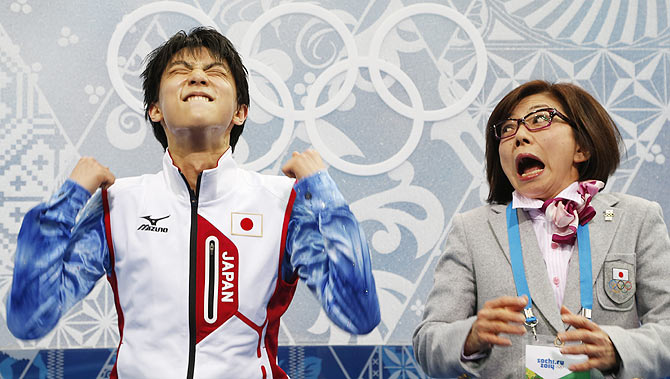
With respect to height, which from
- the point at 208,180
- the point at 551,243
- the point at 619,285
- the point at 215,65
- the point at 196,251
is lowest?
the point at 619,285

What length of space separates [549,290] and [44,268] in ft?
4.06

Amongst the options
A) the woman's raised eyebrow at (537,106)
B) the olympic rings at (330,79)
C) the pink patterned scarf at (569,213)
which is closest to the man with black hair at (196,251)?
the pink patterned scarf at (569,213)

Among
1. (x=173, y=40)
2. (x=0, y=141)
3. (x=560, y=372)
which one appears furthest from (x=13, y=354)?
(x=560, y=372)

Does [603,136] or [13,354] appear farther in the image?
[13,354]

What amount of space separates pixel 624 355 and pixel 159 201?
1184 mm

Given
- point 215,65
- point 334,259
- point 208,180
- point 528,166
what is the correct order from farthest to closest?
point 528,166 → point 215,65 → point 208,180 → point 334,259

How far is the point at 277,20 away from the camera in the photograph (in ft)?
9.99

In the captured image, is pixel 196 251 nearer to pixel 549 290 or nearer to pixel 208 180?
pixel 208 180

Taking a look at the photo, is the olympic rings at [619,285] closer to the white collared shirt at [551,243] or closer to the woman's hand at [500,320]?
the white collared shirt at [551,243]

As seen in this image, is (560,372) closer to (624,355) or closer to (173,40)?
(624,355)

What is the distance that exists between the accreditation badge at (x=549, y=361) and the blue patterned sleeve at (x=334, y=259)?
1.27 feet

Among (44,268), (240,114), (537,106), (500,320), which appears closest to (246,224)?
(240,114)

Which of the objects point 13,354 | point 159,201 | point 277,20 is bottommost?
point 13,354

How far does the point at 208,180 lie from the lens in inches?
69.6
